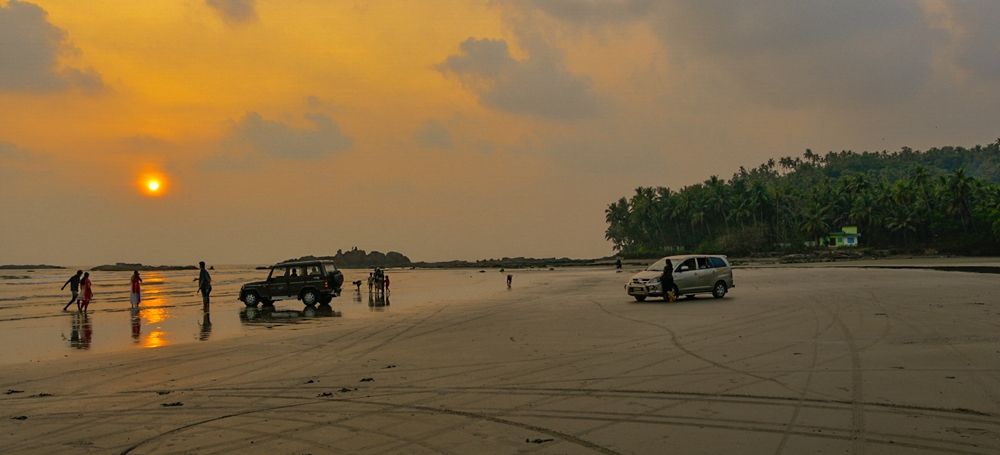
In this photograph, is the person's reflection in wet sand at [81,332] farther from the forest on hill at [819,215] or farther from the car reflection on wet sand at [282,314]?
the forest on hill at [819,215]

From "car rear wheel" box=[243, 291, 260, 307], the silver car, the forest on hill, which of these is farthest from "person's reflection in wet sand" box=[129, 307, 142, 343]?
the forest on hill

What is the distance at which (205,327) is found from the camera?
2094 cm

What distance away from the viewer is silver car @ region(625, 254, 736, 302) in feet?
85.9

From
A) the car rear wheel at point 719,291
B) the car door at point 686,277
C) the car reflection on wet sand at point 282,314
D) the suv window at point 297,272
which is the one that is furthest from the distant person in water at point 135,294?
the car rear wheel at point 719,291

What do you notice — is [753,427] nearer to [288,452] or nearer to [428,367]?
[288,452]

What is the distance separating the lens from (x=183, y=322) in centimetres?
2297

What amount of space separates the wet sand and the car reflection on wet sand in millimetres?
6314

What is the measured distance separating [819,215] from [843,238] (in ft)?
17.4

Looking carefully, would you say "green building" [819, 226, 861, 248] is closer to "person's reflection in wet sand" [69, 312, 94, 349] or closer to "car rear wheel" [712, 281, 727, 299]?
"car rear wheel" [712, 281, 727, 299]

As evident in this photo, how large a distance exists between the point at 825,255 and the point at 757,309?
7913 cm

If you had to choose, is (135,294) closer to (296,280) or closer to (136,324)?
(296,280)

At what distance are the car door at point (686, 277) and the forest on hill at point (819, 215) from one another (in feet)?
265

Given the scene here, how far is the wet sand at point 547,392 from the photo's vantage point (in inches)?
262

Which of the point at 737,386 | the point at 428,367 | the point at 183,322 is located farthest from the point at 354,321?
the point at 737,386
